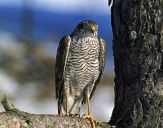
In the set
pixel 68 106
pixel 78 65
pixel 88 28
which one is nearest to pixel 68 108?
pixel 68 106

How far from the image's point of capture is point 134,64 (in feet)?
15.1

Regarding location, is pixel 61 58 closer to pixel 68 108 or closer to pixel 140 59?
pixel 68 108

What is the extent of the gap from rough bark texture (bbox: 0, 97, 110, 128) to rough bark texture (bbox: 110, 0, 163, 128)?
1.26ft

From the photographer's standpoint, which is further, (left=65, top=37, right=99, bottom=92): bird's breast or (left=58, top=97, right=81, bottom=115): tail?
(left=58, top=97, right=81, bottom=115): tail

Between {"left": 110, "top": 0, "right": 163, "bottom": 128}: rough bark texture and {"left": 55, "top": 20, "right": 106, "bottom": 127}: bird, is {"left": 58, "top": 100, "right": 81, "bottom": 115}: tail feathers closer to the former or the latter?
{"left": 55, "top": 20, "right": 106, "bottom": 127}: bird

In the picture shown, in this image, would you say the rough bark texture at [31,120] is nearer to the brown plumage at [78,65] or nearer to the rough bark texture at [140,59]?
the rough bark texture at [140,59]

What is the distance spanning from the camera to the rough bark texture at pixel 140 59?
4.49 m

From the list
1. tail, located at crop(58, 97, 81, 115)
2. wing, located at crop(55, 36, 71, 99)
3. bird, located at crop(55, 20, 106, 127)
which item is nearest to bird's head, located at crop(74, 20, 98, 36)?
bird, located at crop(55, 20, 106, 127)

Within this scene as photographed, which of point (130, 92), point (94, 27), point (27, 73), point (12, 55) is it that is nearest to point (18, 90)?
point (27, 73)

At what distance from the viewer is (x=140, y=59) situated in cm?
455

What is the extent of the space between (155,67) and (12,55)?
7.72 m

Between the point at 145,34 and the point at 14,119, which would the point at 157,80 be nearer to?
the point at 145,34

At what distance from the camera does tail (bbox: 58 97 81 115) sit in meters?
6.39

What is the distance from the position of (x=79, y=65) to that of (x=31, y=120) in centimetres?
201
